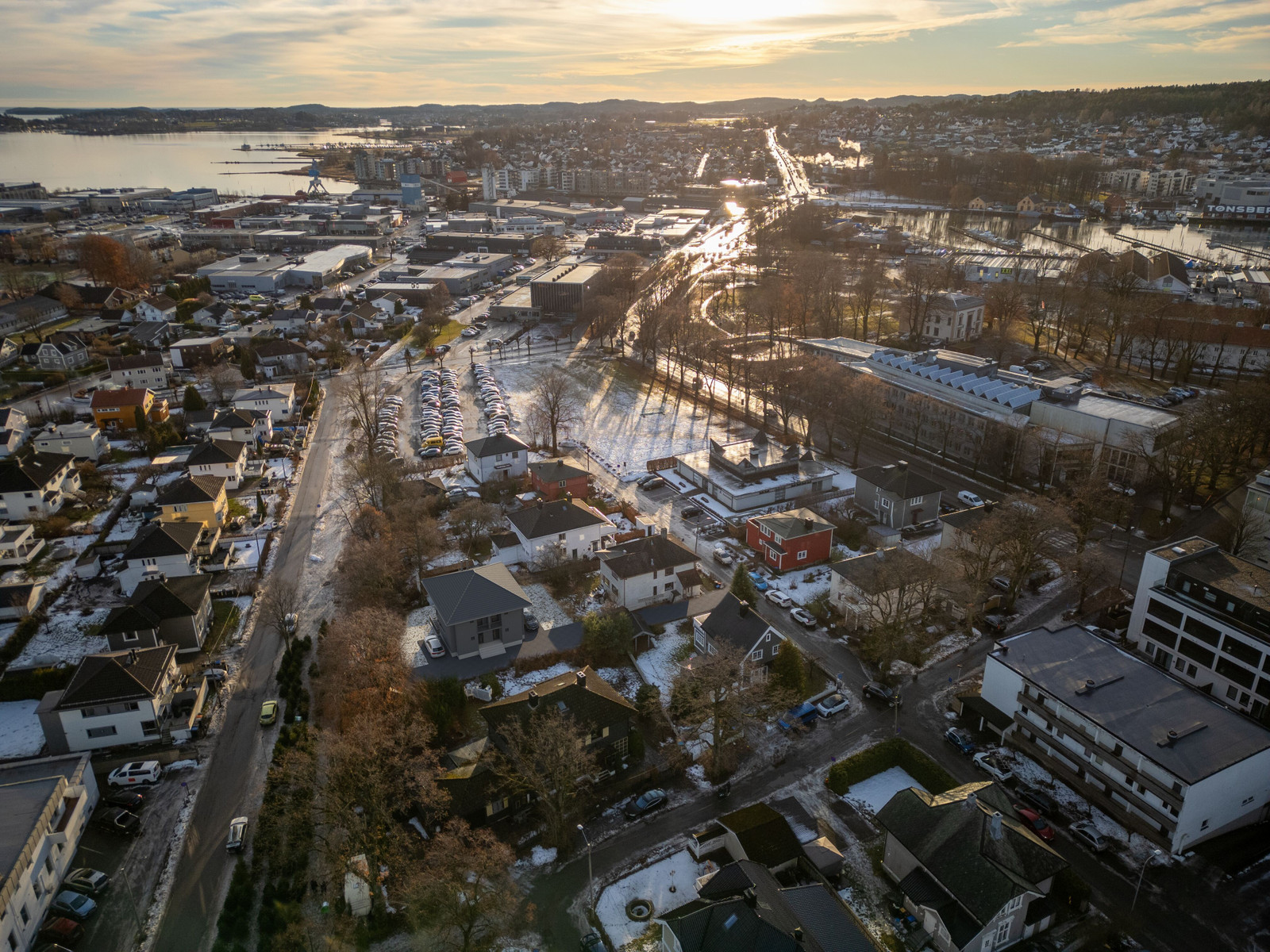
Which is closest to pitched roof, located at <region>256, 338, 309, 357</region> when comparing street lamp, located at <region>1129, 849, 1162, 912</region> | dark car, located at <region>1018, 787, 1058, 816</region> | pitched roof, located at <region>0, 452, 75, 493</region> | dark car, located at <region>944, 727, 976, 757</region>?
pitched roof, located at <region>0, 452, 75, 493</region>

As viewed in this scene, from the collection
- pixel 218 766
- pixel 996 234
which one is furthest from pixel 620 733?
pixel 996 234

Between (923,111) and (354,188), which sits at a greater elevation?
(923,111)

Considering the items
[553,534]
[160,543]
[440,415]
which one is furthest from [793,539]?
[440,415]

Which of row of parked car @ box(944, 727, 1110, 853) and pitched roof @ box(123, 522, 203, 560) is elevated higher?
pitched roof @ box(123, 522, 203, 560)

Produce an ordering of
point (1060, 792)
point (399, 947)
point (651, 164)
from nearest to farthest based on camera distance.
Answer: point (399, 947)
point (1060, 792)
point (651, 164)

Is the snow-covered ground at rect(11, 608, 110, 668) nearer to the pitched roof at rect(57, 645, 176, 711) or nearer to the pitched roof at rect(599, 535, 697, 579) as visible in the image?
the pitched roof at rect(57, 645, 176, 711)

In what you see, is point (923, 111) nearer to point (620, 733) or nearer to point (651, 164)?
point (651, 164)

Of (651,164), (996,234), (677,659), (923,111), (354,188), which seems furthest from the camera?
(923,111)

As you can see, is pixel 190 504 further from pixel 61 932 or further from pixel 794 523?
pixel 794 523
